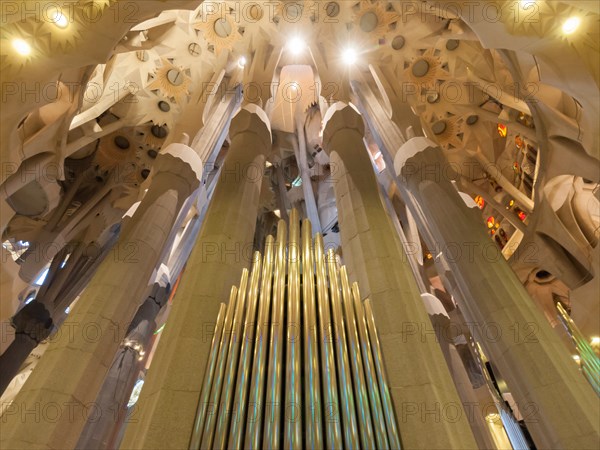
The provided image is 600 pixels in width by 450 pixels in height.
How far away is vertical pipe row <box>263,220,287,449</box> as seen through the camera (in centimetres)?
278

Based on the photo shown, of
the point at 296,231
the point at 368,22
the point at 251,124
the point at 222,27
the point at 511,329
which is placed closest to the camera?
the point at 511,329

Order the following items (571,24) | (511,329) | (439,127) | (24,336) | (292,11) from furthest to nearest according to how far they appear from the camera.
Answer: (439,127)
(292,11)
(24,336)
(511,329)
(571,24)

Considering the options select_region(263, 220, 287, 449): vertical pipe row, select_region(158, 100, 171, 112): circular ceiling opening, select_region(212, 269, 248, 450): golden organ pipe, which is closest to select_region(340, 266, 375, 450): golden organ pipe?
select_region(263, 220, 287, 449): vertical pipe row

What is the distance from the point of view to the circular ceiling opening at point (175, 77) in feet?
39.3

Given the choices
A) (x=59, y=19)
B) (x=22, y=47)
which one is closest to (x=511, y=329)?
(x=59, y=19)

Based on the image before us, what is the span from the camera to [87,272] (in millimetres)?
12672

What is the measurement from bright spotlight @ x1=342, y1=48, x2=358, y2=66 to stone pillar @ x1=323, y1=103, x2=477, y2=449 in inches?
216

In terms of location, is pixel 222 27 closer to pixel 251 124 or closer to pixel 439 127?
pixel 251 124

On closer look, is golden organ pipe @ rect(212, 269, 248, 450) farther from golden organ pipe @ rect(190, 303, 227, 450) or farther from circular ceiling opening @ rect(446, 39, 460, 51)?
circular ceiling opening @ rect(446, 39, 460, 51)

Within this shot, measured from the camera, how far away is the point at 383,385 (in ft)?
10.6

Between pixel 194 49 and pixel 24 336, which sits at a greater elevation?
pixel 194 49

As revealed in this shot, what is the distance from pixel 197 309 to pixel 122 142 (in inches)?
459

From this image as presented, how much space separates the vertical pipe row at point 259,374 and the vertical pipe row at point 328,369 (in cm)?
49

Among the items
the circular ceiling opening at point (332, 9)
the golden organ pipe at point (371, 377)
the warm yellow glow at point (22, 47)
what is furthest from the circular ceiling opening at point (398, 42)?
the golden organ pipe at point (371, 377)
